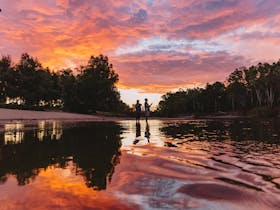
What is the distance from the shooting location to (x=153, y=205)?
424cm

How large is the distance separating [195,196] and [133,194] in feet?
3.64

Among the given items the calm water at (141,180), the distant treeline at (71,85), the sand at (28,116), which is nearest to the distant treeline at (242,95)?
the distant treeline at (71,85)

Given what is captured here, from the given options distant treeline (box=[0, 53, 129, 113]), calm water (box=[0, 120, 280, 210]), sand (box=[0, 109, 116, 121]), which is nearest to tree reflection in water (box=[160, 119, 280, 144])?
calm water (box=[0, 120, 280, 210])

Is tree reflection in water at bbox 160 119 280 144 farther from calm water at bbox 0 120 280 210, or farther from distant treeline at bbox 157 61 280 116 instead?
distant treeline at bbox 157 61 280 116

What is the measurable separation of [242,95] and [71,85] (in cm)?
5947

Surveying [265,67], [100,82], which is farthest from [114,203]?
[265,67]

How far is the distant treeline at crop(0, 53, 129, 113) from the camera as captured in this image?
2462 inches

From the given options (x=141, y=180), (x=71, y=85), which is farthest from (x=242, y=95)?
(x=141, y=180)

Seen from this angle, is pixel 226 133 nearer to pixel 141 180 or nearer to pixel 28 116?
pixel 141 180

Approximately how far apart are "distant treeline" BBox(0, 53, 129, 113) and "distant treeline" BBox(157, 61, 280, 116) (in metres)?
20.0

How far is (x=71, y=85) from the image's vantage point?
2655 inches

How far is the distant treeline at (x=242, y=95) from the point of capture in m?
79.8

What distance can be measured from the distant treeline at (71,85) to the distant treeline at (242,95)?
2003cm

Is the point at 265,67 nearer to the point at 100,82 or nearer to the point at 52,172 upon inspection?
the point at 100,82
